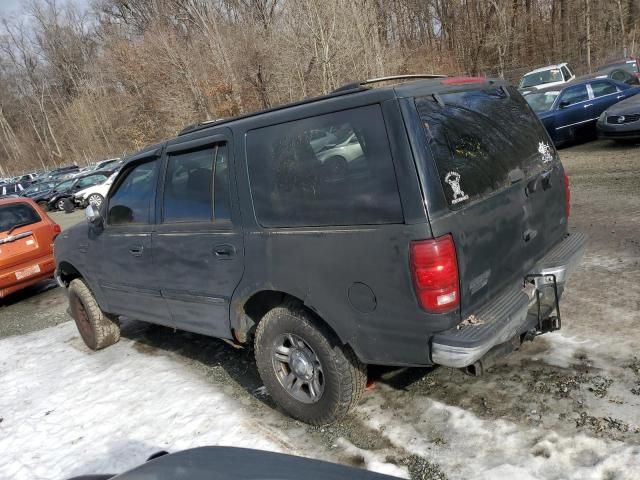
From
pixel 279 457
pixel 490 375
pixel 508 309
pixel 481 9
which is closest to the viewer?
pixel 279 457

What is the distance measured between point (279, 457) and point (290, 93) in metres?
28.3

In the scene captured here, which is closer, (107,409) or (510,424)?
(510,424)

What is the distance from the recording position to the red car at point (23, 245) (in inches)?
320

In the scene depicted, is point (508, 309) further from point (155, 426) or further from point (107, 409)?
point (107, 409)

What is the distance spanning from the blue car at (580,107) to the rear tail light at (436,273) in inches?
433

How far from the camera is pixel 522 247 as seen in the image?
10.4ft

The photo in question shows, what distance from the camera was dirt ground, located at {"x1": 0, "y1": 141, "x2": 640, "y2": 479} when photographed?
2.88 metres

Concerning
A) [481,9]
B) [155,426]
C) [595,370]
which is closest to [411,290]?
[595,370]

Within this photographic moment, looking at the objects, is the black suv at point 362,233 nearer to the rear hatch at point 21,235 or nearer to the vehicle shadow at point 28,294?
the rear hatch at point 21,235

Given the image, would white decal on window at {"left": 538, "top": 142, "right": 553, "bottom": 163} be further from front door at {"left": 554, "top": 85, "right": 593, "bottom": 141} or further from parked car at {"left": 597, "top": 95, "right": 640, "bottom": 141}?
front door at {"left": 554, "top": 85, "right": 593, "bottom": 141}

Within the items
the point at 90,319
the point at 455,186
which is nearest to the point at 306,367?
the point at 455,186

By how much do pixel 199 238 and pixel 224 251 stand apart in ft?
0.96

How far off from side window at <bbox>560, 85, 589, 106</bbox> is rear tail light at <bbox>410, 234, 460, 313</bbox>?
1159 centimetres

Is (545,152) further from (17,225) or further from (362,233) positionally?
(17,225)
